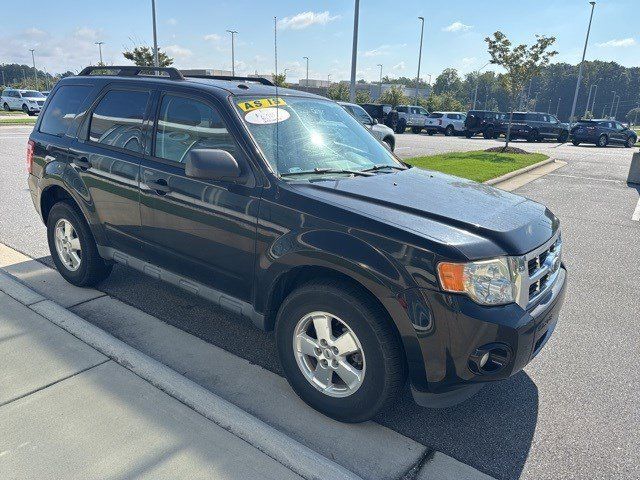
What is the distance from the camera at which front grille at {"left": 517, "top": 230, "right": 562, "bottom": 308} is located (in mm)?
2480

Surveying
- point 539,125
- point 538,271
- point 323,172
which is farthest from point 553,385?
point 539,125

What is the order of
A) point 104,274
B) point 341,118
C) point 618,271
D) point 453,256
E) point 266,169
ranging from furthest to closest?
1. point 618,271
2. point 104,274
3. point 341,118
4. point 266,169
5. point 453,256

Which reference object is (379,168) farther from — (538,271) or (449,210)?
(538,271)

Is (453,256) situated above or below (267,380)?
above

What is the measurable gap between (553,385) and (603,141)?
2766cm

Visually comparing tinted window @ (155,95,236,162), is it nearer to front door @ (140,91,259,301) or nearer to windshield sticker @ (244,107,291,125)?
front door @ (140,91,259,301)

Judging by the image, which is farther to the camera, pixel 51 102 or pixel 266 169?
pixel 51 102

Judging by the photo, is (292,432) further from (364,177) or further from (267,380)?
(364,177)

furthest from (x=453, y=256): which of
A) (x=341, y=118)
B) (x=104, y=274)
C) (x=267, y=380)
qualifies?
(x=104, y=274)

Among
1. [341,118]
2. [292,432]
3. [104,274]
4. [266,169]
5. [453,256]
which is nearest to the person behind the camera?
[453,256]

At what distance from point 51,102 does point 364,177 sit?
3259mm

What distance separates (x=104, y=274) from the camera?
4488mm

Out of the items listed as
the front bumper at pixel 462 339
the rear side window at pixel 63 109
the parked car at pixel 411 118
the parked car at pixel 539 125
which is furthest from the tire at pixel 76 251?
the parked car at pixel 411 118

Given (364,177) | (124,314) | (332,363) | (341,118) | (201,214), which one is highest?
(341,118)
